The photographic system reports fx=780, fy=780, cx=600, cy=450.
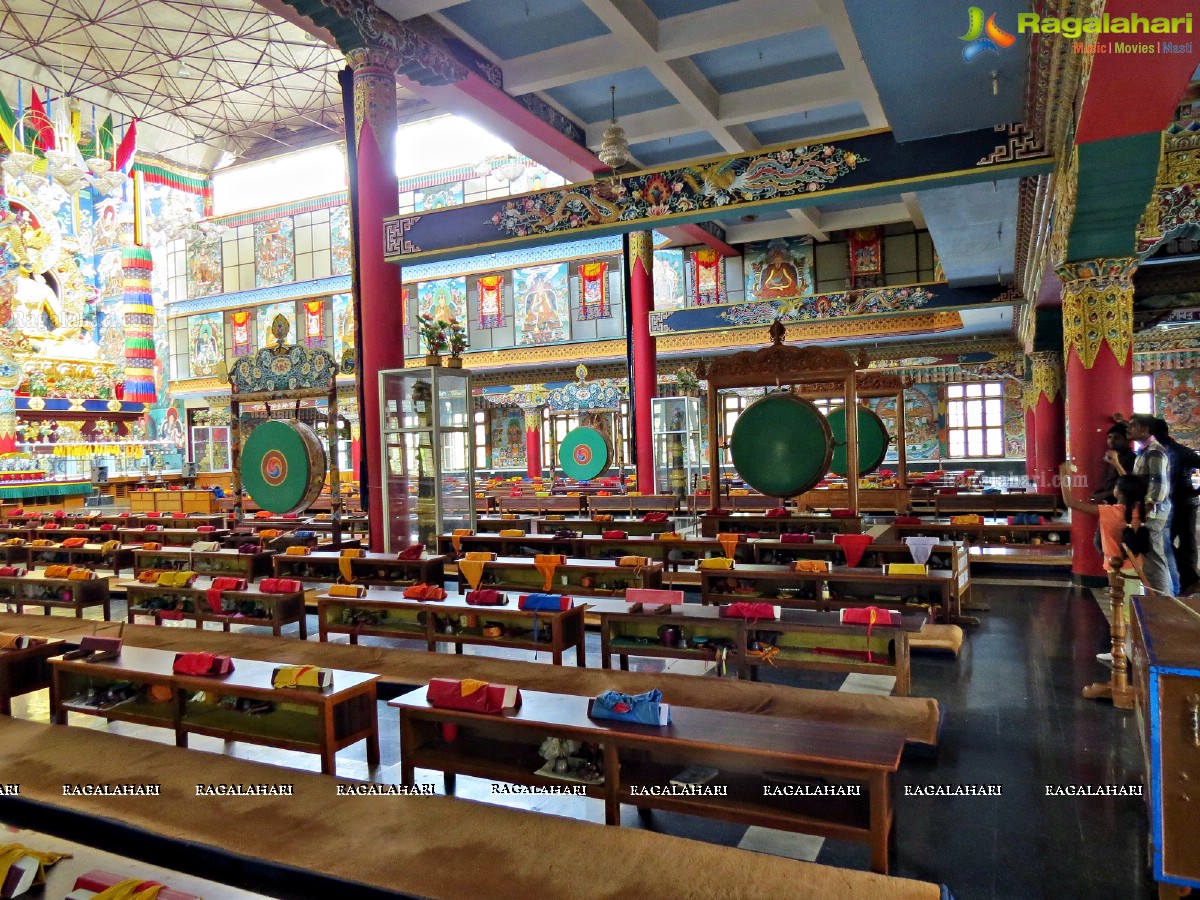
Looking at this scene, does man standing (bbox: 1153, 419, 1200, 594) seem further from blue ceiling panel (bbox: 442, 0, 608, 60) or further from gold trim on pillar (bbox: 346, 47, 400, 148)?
gold trim on pillar (bbox: 346, 47, 400, 148)

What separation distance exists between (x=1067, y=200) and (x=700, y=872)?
18.8ft

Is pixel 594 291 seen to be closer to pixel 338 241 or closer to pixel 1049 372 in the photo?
pixel 338 241

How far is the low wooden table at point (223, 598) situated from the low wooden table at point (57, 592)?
1.27 feet

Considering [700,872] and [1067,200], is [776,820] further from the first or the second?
[1067,200]

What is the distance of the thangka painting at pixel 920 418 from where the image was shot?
66.6 ft

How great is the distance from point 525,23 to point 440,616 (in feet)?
21.8

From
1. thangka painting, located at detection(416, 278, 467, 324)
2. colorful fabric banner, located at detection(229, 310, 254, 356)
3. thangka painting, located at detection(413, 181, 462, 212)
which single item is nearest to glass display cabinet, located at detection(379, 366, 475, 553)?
thangka painting, located at detection(416, 278, 467, 324)

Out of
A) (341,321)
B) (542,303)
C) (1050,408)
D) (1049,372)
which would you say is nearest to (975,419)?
(1050,408)

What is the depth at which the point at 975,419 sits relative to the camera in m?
20.1

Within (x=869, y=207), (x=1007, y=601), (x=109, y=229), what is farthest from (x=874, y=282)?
(x=109, y=229)

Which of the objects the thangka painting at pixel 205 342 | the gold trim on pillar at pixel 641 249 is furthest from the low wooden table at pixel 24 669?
the thangka painting at pixel 205 342

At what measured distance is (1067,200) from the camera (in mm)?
5875

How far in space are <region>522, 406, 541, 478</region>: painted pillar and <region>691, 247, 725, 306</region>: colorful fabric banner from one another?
595 cm

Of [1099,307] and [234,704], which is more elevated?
[1099,307]
